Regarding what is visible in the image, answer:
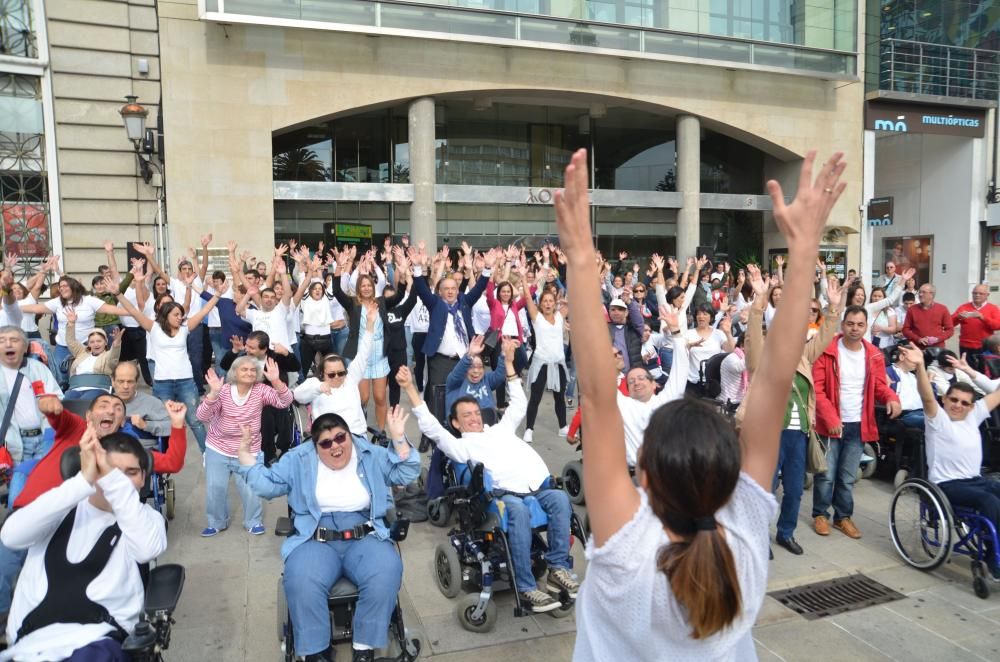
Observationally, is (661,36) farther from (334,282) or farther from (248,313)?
(248,313)

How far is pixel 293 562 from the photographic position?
371cm

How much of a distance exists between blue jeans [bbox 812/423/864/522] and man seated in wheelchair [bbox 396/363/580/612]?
8.40ft

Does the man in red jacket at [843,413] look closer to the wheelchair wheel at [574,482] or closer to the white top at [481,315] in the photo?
the wheelchair wheel at [574,482]

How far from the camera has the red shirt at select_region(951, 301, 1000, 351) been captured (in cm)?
978

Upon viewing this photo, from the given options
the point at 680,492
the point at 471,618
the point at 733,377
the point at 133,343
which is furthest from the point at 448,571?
the point at 133,343

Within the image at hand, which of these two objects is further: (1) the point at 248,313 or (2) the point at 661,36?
(2) the point at 661,36

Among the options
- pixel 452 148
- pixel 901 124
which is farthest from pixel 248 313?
pixel 901 124

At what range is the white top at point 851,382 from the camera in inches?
223

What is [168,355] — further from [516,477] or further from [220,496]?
[516,477]

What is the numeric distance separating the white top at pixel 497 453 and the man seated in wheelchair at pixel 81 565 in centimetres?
202

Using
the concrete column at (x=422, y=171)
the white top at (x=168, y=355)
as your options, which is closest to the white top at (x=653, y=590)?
the white top at (x=168, y=355)

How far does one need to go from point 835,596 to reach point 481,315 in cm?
637

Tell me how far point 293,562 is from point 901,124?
24.2m

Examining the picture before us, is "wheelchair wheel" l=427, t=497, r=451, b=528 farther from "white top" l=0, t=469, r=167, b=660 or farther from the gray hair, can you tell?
"white top" l=0, t=469, r=167, b=660
